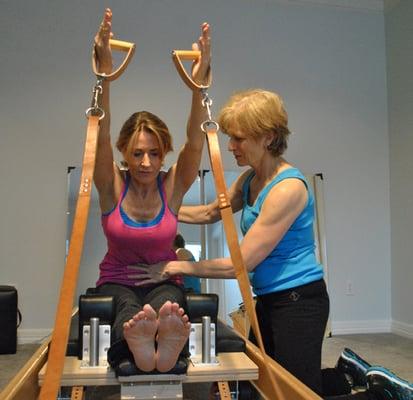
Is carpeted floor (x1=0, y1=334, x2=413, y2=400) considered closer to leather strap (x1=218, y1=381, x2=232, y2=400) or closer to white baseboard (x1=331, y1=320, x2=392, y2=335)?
white baseboard (x1=331, y1=320, x2=392, y2=335)

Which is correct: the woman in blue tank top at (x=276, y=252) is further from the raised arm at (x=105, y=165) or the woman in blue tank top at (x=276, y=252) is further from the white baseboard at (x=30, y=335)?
the white baseboard at (x=30, y=335)

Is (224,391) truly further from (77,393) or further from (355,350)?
(355,350)

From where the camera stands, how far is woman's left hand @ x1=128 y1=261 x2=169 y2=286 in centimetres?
138

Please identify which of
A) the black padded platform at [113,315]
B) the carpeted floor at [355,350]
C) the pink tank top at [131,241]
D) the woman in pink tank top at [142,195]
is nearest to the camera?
the black padded platform at [113,315]

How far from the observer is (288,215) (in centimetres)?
138

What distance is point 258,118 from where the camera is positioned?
145 centimetres

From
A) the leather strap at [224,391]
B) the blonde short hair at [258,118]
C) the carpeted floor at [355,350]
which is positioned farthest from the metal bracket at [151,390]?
the carpeted floor at [355,350]

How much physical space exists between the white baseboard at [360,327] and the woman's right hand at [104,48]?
340 centimetres

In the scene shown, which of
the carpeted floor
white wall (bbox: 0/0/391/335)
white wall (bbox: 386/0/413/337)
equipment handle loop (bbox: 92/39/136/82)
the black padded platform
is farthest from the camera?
white wall (bbox: 386/0/413/337)

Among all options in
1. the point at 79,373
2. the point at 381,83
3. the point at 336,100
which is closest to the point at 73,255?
the point at 79,373

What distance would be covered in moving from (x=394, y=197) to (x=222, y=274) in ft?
10.4

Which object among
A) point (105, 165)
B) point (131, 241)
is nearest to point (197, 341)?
point (131, 241)

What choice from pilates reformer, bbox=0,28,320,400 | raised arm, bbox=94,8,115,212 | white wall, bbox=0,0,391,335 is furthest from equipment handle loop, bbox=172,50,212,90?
white wall, bbox=0,0,391,335

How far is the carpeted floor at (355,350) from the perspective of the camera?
234 cm
